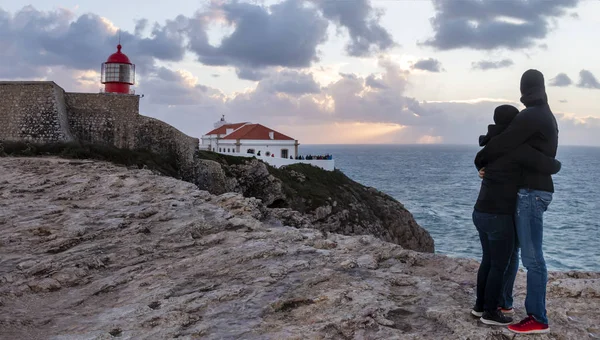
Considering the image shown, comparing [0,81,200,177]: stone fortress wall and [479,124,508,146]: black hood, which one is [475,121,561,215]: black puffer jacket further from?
[0,81,200,177]: stone fortress wall

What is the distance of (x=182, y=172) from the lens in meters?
26.2

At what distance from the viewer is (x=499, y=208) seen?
523 centimetres

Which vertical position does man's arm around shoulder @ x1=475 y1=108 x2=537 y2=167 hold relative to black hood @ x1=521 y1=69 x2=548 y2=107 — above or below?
below

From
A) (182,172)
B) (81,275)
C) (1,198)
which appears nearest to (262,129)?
(182,172)

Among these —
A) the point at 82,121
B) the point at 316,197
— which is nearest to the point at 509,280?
the point at 82,121

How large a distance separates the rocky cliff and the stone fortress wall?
271 cm

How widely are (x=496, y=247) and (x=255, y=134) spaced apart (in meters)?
52.0

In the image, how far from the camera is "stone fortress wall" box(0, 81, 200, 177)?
23.4 m

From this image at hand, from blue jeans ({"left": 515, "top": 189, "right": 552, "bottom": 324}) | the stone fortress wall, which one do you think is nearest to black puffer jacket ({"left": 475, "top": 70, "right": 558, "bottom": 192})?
blue jeans ({"left": 515, "top": 189, "right": 552, "bottom": 324})

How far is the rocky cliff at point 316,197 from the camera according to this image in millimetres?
31594

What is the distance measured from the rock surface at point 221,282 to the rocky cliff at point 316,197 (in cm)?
1688

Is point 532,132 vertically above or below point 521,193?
above

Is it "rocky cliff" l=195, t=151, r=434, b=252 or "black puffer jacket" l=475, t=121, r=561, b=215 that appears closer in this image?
"black puffer jacket" l=475, t=121, r=561, b=215

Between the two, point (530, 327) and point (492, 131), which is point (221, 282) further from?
point (492, 131)
